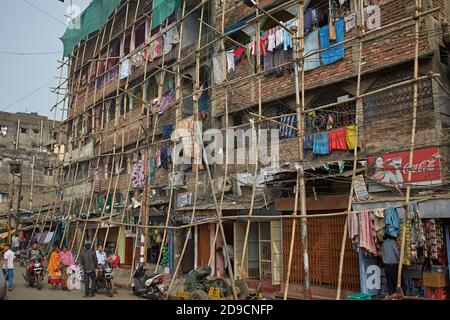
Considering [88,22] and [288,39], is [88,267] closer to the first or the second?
[288,39]

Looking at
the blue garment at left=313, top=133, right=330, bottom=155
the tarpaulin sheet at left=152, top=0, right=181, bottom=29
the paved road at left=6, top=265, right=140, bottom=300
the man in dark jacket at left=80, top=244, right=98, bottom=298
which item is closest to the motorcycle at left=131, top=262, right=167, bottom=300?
the paved road at left=6, top=265, right=140, bottom=300

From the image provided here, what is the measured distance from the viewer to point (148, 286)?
10867mm

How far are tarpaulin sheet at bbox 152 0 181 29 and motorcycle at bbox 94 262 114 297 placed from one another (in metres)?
10.3

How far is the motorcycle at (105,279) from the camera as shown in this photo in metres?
11.4

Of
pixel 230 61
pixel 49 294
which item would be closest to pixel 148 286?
pixel 49 294

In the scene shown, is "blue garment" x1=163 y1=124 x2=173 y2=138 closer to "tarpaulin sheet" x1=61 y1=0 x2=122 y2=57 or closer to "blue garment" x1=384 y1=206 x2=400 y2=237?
"tarpaulin sheet" x1=61 y1=0 x2=122 y2=57

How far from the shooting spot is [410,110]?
9.74m

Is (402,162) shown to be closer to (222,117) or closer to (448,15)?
(448,15)

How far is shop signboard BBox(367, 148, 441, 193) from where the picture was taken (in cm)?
889

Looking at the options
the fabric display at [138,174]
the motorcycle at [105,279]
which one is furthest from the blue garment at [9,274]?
the fabric display at [138,174]

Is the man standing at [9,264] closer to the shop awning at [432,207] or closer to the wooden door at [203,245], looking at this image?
the wooden door at [203,245]

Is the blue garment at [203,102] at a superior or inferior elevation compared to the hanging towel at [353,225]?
superior

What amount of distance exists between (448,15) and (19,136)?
138 ft

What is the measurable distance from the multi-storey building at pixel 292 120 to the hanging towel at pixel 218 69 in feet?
0.14
